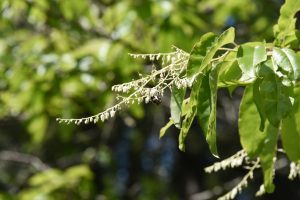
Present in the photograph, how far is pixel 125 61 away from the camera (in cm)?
289

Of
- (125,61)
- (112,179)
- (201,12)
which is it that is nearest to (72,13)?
(125,61)

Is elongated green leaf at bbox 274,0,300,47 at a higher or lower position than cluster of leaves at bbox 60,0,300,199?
higher

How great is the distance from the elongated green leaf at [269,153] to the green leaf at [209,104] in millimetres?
192

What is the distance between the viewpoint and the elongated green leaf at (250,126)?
1.14 m

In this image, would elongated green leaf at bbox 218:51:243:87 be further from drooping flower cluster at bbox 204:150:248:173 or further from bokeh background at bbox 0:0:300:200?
bokeh background at bbox 0:0:300:200

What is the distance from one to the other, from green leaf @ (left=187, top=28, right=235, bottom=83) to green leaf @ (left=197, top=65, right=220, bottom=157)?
0.06 ft

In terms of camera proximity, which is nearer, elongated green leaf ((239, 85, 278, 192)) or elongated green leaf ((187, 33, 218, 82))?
elongated green leaf ((187, 33, 218, 82))

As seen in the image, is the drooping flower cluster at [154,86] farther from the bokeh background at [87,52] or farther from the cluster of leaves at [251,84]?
the bokeh background at [87,52]

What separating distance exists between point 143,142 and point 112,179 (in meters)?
0.43

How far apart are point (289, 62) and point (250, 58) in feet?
0.20

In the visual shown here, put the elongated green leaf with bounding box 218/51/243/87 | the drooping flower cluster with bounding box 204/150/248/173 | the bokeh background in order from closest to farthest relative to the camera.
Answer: the elongated green leaf with bounding box 218/51/243/87
the drooping flower cluster with bounding box 204/150/248/173
the bokeh background

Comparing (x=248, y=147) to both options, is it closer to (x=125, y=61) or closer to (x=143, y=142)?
(x=125, y=61)

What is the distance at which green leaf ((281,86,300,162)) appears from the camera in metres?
1.11

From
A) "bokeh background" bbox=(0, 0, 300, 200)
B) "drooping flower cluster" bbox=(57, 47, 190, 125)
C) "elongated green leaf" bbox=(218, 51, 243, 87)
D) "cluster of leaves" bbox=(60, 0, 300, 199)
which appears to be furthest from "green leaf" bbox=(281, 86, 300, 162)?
"bokeh background" bbox=(0, 0, 300, 200)
